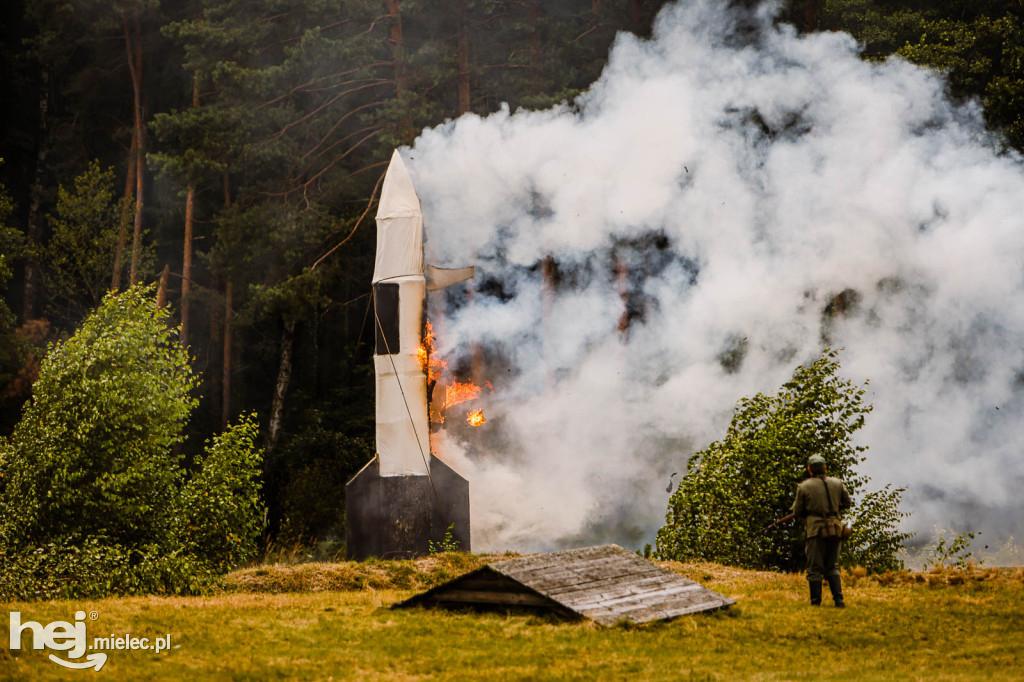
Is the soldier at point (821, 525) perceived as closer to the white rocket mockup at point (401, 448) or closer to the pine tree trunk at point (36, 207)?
the white rocket mockup at point (401, 448)

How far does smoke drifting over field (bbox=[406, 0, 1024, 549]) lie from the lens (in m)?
21.9

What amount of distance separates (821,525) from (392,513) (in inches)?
409

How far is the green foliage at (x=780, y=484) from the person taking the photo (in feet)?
57.1

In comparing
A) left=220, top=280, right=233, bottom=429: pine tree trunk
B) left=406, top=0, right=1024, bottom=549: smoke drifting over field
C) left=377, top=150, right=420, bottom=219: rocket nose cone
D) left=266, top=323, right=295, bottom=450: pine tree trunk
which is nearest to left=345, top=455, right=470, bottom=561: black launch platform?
left=406, top=0, right=1024, bottom=549: smoke drifting over field

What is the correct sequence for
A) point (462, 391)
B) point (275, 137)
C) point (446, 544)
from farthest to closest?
point (275, 137) → point (462, 391) → point (446, 544)

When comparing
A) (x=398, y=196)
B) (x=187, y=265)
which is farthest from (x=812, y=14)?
(x=187, y=265)

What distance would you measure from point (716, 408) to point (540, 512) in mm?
4940

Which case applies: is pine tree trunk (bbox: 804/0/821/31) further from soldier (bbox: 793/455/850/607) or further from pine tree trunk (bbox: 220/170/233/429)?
pine tree trunk (bbox: 220/170/233/429)

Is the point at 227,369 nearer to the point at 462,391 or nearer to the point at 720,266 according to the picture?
the point at 462,391

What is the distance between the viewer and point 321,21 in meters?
34.3

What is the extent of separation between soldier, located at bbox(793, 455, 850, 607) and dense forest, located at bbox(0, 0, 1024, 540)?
49.4 feet

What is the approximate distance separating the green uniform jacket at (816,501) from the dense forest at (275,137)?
49.3ft

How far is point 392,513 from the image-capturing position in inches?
816

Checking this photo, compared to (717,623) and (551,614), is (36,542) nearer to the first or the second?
(551,614)
